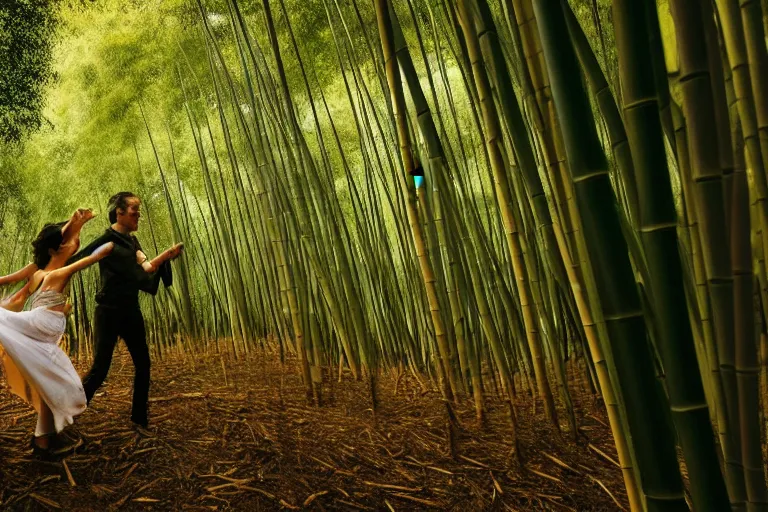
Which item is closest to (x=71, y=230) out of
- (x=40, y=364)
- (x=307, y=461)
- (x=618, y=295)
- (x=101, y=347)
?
(x=101, y=347)

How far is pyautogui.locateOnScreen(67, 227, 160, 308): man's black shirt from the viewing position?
2.17 meters

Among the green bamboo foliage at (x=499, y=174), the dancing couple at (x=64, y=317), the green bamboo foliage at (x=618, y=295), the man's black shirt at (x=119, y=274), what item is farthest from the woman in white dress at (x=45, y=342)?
the green bamboo foliage at (x=618, y=295)

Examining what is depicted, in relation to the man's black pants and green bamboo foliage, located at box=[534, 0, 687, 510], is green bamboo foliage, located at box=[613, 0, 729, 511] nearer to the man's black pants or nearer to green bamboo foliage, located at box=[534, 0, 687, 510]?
green bamboo foliage, located at box=[534, 0, 687, 510]

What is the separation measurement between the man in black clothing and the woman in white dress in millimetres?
121

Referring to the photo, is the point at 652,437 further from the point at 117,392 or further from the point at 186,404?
the point at 117,392

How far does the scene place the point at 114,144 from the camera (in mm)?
4930

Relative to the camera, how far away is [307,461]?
6.46 ft

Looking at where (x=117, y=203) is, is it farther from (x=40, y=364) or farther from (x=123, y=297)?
(x=40, y=364)

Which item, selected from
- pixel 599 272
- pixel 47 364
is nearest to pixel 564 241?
pixel 599 272

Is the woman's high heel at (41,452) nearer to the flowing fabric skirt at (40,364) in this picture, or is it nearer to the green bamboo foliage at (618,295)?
the flowing fabric skirt at (40,364)

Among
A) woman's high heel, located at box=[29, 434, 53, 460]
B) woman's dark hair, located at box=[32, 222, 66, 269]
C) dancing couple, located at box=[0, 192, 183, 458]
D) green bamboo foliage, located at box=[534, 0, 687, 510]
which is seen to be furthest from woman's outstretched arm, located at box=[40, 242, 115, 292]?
green bamboo foliage, located at box=[534, 0, 687, 510]

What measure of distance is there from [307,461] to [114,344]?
839 millimetres

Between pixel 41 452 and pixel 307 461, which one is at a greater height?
pixel 41 452

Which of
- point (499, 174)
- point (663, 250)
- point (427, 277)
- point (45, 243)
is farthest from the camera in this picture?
point (45, 243)
